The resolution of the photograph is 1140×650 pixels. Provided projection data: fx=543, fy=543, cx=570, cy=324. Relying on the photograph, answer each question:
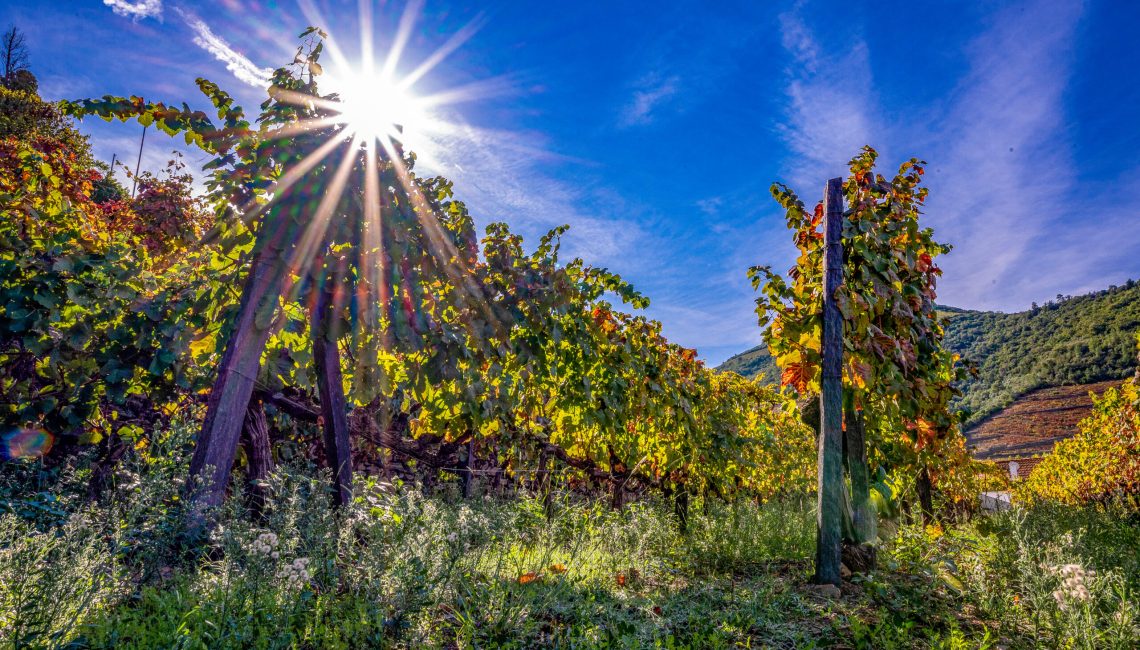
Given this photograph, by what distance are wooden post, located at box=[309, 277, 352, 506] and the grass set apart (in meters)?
0.18

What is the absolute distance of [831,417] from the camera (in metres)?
3.96

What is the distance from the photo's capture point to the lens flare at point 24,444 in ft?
9.39

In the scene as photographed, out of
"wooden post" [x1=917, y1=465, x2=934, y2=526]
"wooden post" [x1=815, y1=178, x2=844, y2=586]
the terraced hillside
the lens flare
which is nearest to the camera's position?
the lens flare

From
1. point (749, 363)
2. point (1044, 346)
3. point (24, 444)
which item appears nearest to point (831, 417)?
Answer: point (24, 444)

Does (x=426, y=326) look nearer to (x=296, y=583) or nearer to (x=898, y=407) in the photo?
(x=296, y=583)

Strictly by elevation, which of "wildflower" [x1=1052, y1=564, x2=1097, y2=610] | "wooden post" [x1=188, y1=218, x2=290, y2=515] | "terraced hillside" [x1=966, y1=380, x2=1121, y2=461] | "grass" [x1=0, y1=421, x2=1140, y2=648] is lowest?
"grass" [x1=0, y1=421, x2=1140, y2=648]

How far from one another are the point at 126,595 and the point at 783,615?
10.0ft

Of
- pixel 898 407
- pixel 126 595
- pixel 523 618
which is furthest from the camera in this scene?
pixel 898 407

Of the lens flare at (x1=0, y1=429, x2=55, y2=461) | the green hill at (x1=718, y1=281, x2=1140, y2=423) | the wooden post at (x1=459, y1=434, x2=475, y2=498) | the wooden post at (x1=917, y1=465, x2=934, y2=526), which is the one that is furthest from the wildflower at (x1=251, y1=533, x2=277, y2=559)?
the green hill at (x1=718, y1=281, x2=1140, y2=423)

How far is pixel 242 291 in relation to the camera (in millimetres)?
2785

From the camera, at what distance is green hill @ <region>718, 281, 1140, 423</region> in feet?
189

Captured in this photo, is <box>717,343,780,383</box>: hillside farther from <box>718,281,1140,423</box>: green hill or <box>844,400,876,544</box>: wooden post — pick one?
<box>844,400,876,544</box>: wooden post

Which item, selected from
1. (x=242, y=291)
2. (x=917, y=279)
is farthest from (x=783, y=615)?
(x=242, y=291)

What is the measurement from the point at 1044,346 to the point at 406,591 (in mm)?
90101
